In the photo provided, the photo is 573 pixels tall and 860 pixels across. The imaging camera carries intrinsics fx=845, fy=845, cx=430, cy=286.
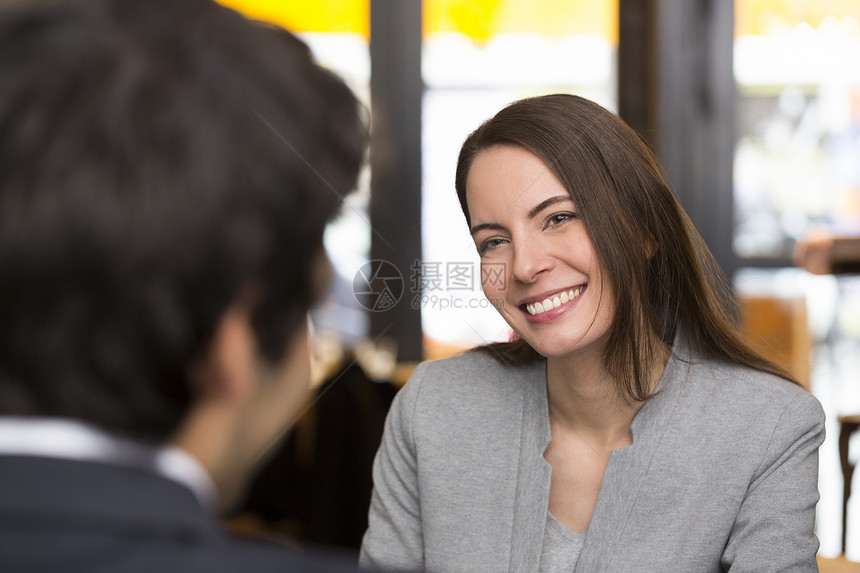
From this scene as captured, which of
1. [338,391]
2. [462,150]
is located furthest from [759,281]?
[462,150]

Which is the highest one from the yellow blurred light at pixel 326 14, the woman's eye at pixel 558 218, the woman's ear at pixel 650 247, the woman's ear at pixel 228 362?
the yellow blurred light at pixel 326 14

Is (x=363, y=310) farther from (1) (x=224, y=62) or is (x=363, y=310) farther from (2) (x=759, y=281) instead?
(2) (x=759, y=281)

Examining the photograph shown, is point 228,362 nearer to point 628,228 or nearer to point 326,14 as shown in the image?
point 628,228

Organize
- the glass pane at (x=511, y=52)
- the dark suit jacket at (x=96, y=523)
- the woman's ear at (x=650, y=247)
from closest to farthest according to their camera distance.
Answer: the dark suit jacket at (x=96, y=523) → the woman's ear at (x=650, y=247) → the glass pane at (x=511, y=52)

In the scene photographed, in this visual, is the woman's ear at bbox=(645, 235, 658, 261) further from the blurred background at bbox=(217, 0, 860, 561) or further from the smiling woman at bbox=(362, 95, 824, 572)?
the blurred background at bbox=(217, 0, 860, 561)

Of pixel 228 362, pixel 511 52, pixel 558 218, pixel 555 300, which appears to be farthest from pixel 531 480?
pixel 511 52

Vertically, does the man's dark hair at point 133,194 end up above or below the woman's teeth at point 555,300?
above

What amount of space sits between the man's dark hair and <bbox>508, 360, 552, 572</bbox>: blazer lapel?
709 millimetres

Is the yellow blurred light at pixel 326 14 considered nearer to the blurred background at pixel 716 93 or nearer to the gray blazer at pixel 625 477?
the blurred background at pixel 716 93

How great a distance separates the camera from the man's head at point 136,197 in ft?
Answer: 1.33

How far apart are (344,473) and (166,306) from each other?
195 cm

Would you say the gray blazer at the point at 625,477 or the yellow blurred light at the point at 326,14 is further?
the yellow blurred light at the point at 326,14

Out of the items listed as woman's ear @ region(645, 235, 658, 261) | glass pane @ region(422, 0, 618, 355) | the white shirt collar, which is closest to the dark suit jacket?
the white shirt collar

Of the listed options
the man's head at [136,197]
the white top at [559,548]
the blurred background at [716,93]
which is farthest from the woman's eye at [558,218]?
the blurred background at [716,93]
